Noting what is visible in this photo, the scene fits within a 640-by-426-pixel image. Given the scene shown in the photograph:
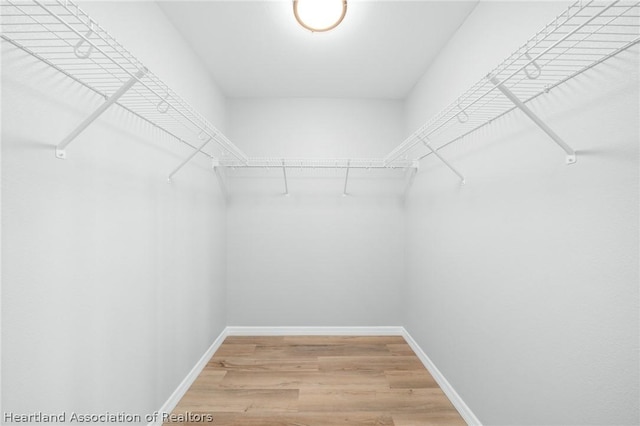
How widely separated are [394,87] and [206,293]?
2.46m

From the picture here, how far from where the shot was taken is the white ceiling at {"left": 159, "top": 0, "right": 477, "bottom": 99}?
1.79 m

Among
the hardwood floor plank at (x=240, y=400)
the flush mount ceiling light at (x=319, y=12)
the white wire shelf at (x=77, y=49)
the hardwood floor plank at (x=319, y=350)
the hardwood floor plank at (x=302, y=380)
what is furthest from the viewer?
the hardwood floor plank at (x=319, y=350)

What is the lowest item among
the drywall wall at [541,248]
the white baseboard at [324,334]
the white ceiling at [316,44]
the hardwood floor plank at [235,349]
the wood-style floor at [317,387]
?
the wood-style floor at [317,387]

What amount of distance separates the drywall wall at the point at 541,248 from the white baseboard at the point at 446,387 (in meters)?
0.05

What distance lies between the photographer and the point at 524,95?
139 cm

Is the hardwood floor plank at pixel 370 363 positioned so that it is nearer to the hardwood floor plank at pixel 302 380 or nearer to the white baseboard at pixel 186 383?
the hardwood floor plank at pixel 302 380

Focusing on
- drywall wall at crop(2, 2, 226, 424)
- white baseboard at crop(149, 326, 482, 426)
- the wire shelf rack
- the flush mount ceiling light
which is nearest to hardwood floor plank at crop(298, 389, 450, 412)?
white baseboard at crop(149, 326, 482, 426)

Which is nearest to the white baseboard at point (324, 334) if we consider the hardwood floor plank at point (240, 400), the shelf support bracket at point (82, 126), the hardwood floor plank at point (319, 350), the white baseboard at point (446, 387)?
the white baseboard at point (446, 387)

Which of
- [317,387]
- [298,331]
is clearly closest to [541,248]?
[317,387]

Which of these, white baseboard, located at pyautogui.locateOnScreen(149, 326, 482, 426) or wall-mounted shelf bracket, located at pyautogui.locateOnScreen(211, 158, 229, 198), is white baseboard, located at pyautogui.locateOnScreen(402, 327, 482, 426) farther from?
wall-mounted shelf bracket, located at pyautogui.locateOnScreen(211, 158, 229, 198)

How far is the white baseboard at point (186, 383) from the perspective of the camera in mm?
1824

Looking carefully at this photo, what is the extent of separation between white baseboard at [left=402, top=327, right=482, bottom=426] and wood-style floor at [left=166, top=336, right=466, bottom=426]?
4 centimetres

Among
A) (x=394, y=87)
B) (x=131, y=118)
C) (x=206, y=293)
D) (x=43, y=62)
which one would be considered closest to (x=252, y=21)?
(x=131, y=118)

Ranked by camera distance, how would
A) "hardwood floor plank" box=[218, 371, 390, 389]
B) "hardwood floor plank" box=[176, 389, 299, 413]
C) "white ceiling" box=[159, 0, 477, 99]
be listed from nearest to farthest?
1. "white ceiling" box=[159, 0, 477, 99]
2. "hardwood floor plank" box=[176, 389, 299, 413]
3. "hardwood floor plank" box=[218, 371, 390, 389]
